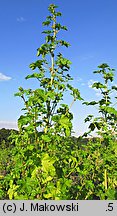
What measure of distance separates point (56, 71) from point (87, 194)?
281 centimetres

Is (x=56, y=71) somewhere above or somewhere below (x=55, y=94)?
above

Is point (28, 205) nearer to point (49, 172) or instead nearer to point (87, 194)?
point (49, 172)

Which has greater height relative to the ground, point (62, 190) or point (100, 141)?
point (100, 141)

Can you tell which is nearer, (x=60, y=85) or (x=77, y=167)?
(x=60, y=85)

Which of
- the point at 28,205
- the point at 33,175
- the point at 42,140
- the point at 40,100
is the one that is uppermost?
the point at 40,100

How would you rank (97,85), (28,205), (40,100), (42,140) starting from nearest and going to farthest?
(28,205)
(40,100)
(42,140)
(97,85)

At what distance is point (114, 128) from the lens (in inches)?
259

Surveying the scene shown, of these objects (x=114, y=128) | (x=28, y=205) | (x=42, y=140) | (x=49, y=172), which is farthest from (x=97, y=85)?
(x=28, y=205)

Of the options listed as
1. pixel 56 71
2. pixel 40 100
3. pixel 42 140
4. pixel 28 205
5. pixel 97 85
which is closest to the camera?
pixel 28 205

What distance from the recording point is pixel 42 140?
5238 millimetres

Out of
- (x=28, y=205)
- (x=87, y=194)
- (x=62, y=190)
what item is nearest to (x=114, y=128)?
(x=87, y=194)

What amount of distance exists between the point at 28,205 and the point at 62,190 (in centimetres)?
112

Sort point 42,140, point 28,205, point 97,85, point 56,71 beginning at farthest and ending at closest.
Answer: point 97,85 < point 56,71 < point 42,140 < point 28,205

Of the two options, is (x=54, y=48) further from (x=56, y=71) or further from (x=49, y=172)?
(x=49, y=172)
